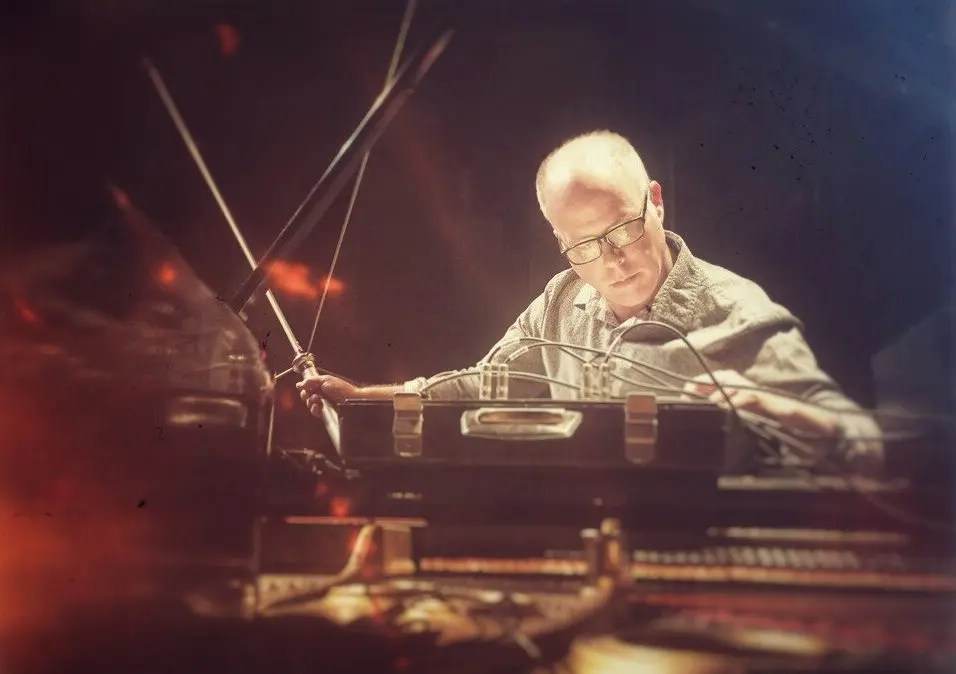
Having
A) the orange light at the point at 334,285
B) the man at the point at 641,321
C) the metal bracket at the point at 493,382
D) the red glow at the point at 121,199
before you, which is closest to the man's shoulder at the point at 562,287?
the man at the point at 641,321

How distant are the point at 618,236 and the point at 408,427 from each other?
721mm

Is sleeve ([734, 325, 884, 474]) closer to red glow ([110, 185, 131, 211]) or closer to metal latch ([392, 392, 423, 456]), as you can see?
metal latch ([392, 392, 423, 456])

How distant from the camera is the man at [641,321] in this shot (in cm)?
193

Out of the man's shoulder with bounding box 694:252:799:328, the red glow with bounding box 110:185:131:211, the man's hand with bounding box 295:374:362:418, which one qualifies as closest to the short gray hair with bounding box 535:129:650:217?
the man's shoulder with bounding box 694:252:799:328

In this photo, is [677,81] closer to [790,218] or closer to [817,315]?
[790,218]

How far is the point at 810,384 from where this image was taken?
1.94 m

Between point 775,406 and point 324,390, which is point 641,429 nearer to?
point 775,406

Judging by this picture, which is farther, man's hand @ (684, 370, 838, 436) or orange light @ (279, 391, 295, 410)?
orange light @ (279, 391, 295, 410)

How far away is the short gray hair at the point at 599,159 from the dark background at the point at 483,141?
3cm

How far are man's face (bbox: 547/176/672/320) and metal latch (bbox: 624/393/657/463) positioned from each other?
28 centimetres

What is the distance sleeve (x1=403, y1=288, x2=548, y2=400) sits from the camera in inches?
80.0

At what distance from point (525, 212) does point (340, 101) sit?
2.03 ft

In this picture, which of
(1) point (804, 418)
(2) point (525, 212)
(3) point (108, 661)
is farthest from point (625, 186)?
(3) point (108, 661)

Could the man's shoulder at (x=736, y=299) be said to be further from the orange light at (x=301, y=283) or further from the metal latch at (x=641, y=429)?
the orange light at (x=301, y=283)
